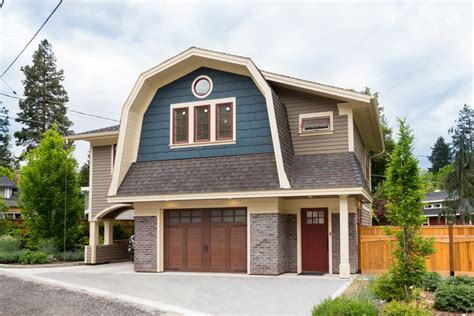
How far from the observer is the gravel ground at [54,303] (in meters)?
9.30

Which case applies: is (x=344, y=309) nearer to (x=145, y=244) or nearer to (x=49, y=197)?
(x=145, y=244)

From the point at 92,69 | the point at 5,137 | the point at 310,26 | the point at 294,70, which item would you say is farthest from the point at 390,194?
the point at 5,137

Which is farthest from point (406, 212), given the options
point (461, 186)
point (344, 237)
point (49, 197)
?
point (461, 186)

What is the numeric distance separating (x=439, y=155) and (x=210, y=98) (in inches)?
2708

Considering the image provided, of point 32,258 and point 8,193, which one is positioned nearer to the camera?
point 32,258

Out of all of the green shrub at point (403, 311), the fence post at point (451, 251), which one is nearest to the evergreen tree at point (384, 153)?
the fence post at point (451, 251)

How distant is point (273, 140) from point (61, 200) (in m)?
11.6

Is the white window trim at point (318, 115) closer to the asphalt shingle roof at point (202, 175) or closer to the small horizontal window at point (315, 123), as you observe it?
the small horizontal window at point (315, 123)

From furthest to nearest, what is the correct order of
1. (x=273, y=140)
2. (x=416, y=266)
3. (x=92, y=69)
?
1. (x=92, y=69)
2. (x=273, y=140)
3. (x=416, y=266)

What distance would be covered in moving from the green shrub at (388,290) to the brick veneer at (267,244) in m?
5.00

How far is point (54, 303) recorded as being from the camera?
A: 401 inches

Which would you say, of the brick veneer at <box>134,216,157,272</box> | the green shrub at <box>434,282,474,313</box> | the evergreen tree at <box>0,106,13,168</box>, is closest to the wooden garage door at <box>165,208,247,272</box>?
the brick veneer at <box>134,216,157,272</box>

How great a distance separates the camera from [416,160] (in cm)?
970

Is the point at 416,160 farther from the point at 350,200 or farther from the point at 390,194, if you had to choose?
the point at 350,200
